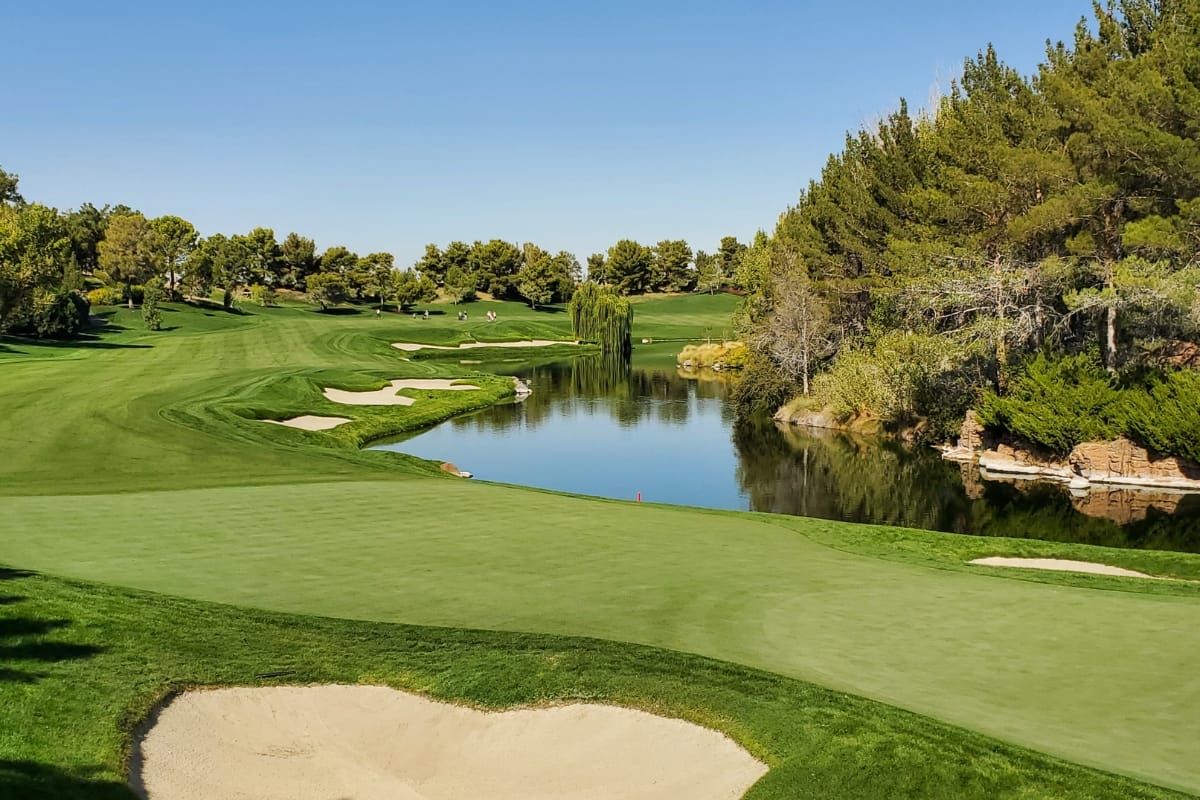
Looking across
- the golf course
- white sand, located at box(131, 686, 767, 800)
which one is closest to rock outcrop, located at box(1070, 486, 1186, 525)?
the golf course

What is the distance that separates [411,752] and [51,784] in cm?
316

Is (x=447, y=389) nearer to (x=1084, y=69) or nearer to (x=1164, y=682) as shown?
(x=1084, y=69)

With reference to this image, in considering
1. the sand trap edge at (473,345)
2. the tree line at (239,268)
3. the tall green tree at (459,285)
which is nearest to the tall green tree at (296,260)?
the tree line at (239,268)

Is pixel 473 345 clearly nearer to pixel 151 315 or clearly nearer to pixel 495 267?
pixel 151 315

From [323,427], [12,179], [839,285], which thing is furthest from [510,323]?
[323,427]

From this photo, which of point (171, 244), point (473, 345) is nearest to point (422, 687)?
point (473, 345)

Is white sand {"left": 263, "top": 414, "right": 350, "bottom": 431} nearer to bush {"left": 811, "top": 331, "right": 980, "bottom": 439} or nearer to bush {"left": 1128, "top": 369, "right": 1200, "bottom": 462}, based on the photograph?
bush {"left": 811, "top": 331, "right": 980, "bottom": 439}

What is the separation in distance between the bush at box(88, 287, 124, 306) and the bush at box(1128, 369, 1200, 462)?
3707 inches

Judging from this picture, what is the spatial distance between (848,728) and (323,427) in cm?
3563

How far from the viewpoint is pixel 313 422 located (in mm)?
41906

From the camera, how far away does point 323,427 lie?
41406mm

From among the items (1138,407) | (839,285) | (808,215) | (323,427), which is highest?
(808,215)

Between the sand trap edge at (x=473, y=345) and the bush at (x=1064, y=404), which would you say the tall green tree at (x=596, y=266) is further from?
the bush at (x=1064, y=404)

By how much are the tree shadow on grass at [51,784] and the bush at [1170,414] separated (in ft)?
109
